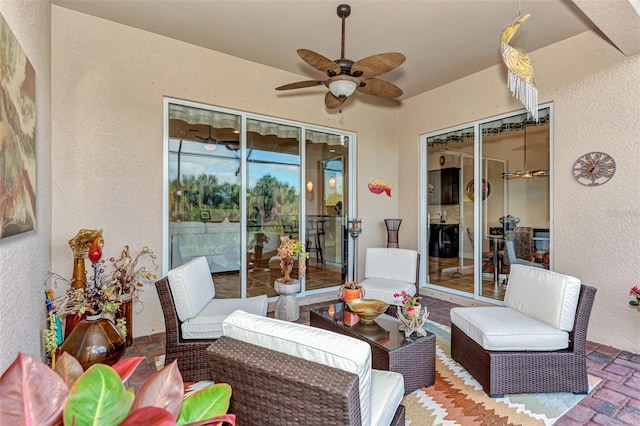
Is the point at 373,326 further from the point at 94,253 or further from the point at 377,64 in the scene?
the point at 94,253

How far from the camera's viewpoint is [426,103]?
5.01 metres

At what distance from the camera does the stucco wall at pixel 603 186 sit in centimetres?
302

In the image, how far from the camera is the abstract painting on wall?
1.42 m

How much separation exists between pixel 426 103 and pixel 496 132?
1.20 m

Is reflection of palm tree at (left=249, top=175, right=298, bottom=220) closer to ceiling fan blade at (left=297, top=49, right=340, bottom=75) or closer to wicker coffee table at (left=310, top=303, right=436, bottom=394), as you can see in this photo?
ceiling fan blade at (left=297, top=49, right=340, bottom=75)

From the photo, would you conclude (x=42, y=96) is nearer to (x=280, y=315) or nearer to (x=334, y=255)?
(x=280, y=315)

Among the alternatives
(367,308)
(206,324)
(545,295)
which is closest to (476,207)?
(545,295)

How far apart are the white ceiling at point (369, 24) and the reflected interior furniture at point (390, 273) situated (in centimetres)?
245

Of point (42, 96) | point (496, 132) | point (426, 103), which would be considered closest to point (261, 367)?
point (42, 96)

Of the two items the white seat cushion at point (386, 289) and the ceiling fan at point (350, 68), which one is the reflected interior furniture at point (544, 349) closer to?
the white seat cushion at point (386, 289)

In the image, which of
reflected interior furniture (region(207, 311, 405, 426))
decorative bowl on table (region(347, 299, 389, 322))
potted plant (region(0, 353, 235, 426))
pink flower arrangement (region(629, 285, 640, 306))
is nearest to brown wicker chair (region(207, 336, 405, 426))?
reflected interior furniture (region(207, 311, 405, 426))

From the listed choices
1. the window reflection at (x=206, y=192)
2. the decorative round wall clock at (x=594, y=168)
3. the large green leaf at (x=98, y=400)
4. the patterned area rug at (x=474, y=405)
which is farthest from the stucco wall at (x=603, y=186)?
the large green leaf at (x=98, y=400)

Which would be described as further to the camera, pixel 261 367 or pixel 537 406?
pixel 537 406

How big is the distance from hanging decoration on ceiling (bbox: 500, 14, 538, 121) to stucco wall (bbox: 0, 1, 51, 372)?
9.83 ft
